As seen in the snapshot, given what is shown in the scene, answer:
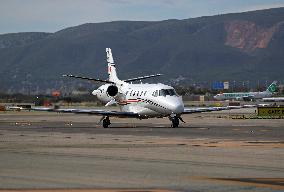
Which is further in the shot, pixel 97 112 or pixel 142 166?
pixel 97 112

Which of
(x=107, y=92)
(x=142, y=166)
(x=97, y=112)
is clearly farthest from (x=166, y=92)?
(x=142, y=166)

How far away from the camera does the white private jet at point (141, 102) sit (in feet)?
177

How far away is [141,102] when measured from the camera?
188 feet

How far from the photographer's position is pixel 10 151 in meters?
29.0

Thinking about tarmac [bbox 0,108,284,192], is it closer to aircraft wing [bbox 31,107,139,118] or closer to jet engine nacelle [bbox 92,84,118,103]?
aircraft wing [bbox 31,107,139,118]

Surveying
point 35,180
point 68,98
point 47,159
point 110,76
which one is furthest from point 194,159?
point 68,98

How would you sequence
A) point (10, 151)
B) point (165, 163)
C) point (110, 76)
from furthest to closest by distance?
1. point (110, 76)
2. point (10, 151)
3. point (165, 163)

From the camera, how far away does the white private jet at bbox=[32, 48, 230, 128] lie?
177ft

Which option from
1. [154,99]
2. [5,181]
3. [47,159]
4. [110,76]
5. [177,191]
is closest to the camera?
[177,191]

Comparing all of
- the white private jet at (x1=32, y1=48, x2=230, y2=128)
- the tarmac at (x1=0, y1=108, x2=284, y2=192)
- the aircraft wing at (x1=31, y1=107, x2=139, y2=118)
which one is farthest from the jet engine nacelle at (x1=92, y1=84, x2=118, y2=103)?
the tarmac at (x1=0, y1=108, x2=284, y2=192)

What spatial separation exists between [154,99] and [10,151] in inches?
1078

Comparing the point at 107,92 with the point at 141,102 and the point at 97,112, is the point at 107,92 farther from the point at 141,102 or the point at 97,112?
the point at 97,112

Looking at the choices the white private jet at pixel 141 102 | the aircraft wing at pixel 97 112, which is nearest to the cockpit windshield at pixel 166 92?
the white private jet at pixel 141 102

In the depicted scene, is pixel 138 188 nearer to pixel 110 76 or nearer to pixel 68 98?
pixel 110 76
